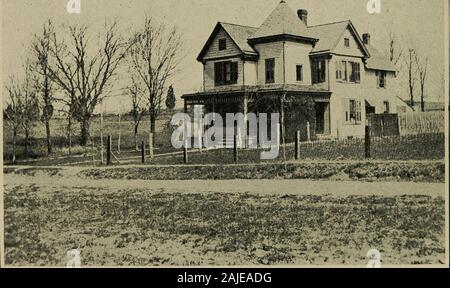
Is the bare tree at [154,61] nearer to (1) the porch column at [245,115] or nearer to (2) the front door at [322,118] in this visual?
(1) the porch column at [245,115]

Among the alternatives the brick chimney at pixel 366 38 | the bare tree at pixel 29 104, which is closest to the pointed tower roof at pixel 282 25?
the brick chimney at pixel 366 38

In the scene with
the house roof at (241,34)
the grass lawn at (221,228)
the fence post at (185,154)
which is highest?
the house roof at (241,34)

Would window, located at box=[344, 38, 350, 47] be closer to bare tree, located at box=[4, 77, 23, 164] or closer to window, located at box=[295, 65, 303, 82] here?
window, located at box=[295, 65, 303, 82]

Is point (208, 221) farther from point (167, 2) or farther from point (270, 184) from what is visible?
point (167, 2)

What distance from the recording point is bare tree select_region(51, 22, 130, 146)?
848 cm

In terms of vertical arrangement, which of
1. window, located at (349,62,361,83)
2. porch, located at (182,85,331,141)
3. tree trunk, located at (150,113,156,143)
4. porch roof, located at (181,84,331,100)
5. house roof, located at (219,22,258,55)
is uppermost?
house roof, located at (219,22,258,55)

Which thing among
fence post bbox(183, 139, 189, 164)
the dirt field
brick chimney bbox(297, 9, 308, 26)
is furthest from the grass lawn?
brick chimney bbox(297, 9, 308, 26)

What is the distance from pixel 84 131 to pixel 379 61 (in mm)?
5015

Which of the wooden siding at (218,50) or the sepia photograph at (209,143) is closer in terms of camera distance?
the sepia photograph at (209,143)

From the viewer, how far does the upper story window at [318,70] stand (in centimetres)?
1025

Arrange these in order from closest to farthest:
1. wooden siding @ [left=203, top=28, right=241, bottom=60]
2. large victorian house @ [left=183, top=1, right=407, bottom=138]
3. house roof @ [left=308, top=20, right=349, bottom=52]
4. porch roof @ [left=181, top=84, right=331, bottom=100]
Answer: house roof @ [left=308, top=20, right=349, bottom=52] → large victorian house @ [left=183, top=1, right=407, bottom=138] → wooden siding @ [left=203, top=28, right=241, bottom=60] → porch roof @ [left=181, top=84, right=331, bottom=100]

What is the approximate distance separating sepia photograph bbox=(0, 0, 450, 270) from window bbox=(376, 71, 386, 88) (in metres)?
0.05

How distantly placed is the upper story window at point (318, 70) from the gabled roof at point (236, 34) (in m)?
1.27

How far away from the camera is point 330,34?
9320 millimetres
